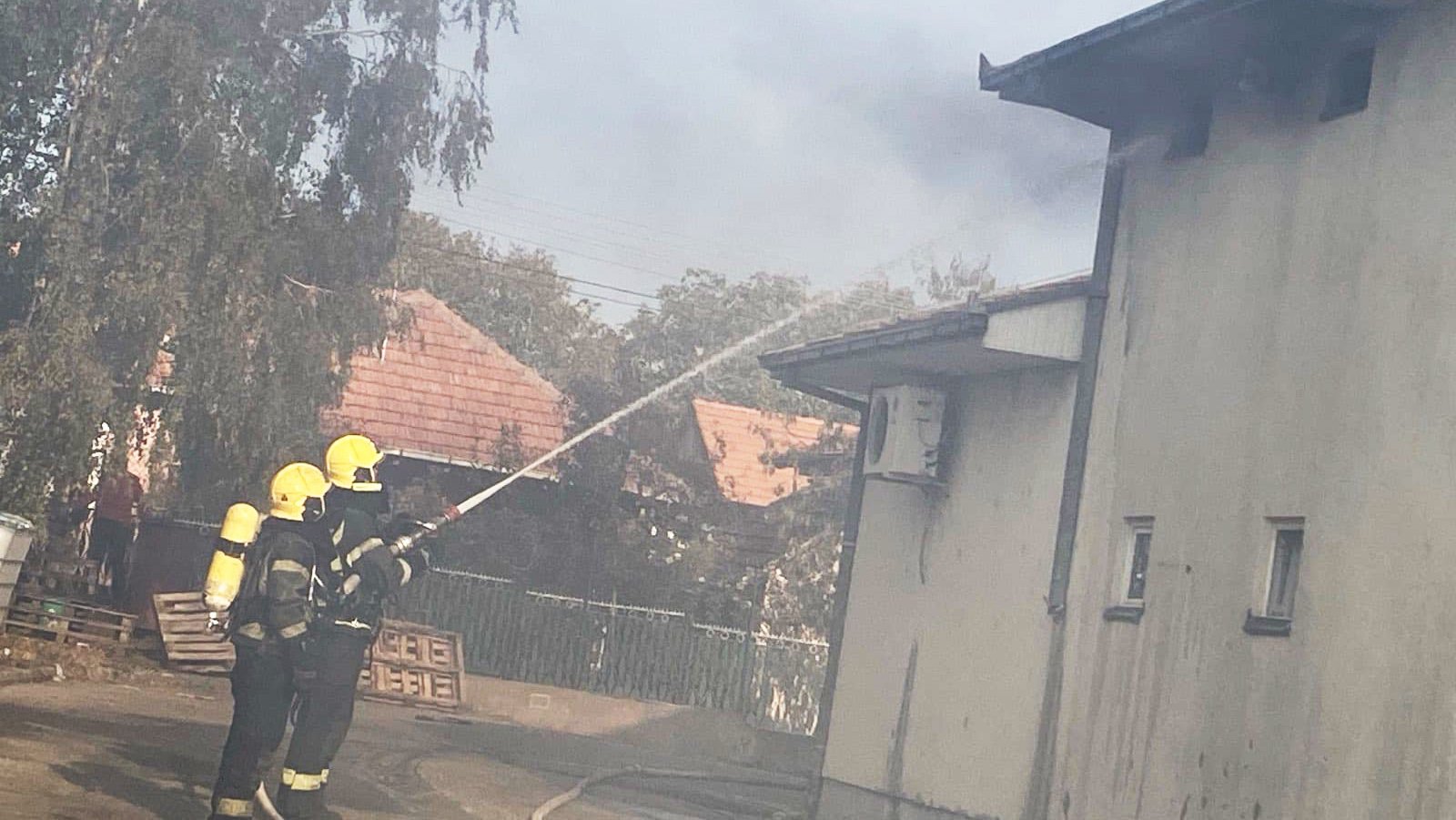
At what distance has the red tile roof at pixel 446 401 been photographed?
31.3 metres

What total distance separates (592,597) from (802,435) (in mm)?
10311

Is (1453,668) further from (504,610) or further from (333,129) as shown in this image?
(504,610)

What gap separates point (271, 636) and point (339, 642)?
1.14ft

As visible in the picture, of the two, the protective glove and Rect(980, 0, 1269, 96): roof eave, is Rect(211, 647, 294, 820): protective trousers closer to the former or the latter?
the protective glove

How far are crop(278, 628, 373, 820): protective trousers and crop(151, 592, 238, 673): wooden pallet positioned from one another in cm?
1169

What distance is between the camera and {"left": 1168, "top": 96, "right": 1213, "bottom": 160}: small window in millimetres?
11219

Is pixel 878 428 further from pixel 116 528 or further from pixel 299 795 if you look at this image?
pixel 116 528

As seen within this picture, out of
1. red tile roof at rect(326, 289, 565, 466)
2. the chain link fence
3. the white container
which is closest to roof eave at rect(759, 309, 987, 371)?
the white container

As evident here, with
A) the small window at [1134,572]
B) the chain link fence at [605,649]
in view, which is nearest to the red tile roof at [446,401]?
the chain link fence at [605,649]

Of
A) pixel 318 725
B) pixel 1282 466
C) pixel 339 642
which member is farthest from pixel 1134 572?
pixel 318 725

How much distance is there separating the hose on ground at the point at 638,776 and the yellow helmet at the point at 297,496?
2.93 metres

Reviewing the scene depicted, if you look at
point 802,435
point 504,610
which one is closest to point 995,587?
point 504,610

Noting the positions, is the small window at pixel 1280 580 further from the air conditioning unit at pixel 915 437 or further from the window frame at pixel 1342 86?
the air conditioning unit at pixel 915 437

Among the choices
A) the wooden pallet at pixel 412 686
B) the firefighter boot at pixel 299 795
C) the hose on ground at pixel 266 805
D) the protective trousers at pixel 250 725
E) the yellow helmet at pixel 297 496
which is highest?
the yellow helmet at pixel 297 496
